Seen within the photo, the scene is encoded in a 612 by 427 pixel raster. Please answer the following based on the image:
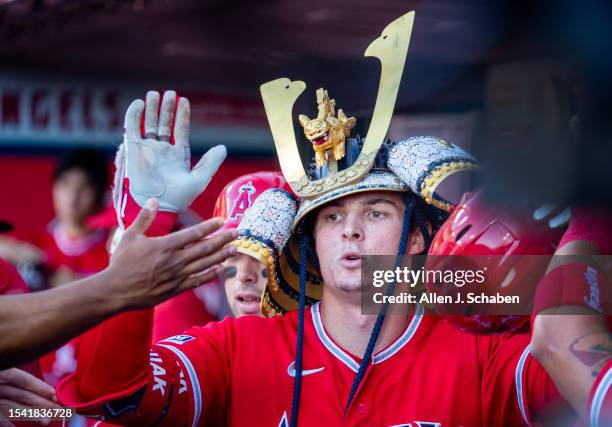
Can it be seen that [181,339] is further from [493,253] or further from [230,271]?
[493,253]

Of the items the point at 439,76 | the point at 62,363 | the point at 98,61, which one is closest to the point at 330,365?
the point at 62,363

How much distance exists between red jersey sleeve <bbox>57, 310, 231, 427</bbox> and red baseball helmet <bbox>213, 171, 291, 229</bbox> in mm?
953

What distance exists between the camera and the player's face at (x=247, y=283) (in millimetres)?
3676

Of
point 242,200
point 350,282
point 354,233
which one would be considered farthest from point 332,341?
point 242,200

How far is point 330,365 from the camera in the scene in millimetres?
2965

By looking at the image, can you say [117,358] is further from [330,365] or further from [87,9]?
[87,9]

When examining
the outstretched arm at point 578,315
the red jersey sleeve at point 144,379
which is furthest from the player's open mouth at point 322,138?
the outstretched arm at point 578,315

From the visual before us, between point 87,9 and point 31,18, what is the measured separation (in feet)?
1.84

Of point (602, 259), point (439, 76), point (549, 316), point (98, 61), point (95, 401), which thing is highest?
point (98, 61)

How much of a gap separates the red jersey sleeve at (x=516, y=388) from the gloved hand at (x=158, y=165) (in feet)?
3.27

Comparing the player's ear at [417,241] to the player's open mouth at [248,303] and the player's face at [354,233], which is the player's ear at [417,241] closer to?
the player's face at [354,233]

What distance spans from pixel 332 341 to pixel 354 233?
1.14 ft

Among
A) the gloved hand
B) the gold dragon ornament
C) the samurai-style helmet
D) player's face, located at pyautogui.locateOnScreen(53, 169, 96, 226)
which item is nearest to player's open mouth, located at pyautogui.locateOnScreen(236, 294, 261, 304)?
the samurai-style helmet

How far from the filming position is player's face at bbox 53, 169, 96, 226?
20.9ft
